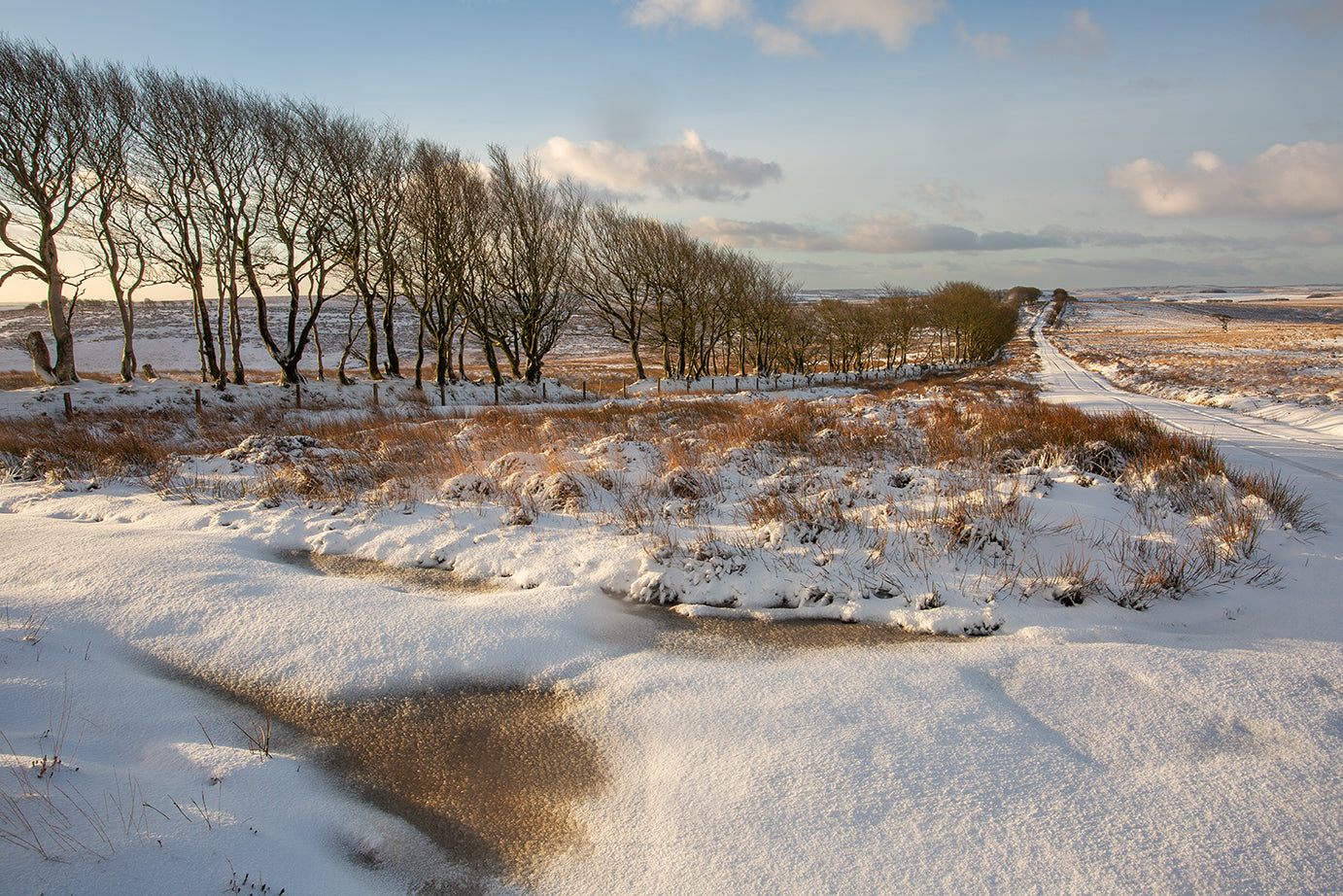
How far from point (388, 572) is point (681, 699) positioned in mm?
3468

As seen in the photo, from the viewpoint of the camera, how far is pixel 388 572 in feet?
18.0

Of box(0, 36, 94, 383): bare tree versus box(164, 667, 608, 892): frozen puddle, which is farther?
box(0, 36, 94, 383): bare tree

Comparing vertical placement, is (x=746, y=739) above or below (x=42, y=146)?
below

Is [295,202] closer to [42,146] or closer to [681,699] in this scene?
[42,146]

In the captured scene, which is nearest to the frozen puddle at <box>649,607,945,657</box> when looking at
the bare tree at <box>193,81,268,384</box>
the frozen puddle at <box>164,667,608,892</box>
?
the frozen puddle at <box>164,667,608,892</box>

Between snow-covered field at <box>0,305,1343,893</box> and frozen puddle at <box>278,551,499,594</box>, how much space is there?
0.05m

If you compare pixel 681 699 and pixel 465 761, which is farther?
pixel 681 699

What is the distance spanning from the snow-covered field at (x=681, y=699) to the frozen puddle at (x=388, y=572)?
5cm

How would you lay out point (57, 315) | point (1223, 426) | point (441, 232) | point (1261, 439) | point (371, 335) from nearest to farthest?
1. point (1261, 439)
2. point (1223, 426)
3. point (57, 315)
4. point (441, 232)
5. point (371, 335)

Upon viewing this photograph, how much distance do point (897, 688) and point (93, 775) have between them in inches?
160

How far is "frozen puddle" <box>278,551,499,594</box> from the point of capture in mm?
5195

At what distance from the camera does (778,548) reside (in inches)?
216

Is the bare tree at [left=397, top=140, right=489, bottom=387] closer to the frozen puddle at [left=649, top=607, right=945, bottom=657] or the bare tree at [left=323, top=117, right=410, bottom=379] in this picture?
the bare tree at [left=323, top=117, right=410, bottom=379]

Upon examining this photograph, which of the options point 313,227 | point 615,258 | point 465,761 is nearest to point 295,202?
point 313,227
